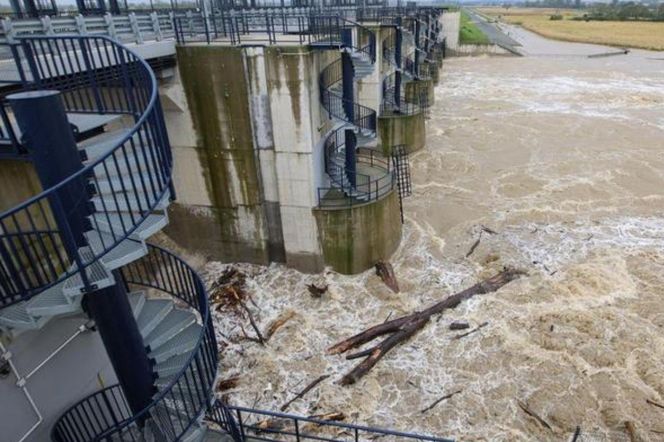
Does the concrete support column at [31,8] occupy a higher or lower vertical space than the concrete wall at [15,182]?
higher

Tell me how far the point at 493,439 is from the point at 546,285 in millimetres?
6385

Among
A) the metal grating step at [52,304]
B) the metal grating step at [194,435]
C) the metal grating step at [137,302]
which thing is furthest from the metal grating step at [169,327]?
the metal grating step at [52,304]

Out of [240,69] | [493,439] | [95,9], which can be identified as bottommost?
[493,439]

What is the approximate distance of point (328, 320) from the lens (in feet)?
44.1

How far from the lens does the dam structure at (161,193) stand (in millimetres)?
4867

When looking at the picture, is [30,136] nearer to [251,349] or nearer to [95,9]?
[251,349]

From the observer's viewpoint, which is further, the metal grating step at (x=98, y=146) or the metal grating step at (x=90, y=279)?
the metal grating step at (x=98, y=146)

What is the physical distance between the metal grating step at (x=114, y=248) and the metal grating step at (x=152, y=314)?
6.74 ft

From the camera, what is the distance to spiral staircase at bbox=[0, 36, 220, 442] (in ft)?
14.6

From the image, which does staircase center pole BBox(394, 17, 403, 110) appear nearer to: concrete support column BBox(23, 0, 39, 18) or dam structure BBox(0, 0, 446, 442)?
dam structure BBox(0, 0, 446, 442)

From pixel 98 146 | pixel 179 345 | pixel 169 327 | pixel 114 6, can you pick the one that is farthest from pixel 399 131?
pixel 98 146

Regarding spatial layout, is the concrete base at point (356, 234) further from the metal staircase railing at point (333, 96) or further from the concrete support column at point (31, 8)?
the concrete support column at point (31, 8)

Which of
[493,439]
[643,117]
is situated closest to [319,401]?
[493,439]

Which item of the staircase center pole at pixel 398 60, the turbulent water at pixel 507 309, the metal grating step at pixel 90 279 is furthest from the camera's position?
the staircase center pole at pixel 398 60
